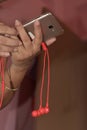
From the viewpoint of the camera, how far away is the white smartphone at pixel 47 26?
555 mm

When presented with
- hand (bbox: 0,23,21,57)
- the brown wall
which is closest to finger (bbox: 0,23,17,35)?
hand (bbox: 0,23,21,57)

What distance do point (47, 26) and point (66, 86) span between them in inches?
22.0

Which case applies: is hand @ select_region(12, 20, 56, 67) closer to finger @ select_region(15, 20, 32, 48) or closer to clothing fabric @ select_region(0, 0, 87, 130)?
finger @ select_region(15, 20, 32, 48)

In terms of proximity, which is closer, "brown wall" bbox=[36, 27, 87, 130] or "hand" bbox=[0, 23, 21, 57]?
"hand" bbox=[0, 23, 21, 57]

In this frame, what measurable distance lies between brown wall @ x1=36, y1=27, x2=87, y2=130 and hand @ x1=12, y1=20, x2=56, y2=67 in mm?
396

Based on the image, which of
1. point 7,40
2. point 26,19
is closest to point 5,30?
point 7,40

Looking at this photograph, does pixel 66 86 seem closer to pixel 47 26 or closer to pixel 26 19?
pixel 26 19

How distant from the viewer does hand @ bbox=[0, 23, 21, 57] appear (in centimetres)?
54

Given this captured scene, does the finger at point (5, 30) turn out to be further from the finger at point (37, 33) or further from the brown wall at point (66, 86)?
the brown wall at point (66, 86)

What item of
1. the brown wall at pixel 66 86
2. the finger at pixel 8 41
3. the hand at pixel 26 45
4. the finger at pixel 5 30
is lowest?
the brown wall at pixel 66 86

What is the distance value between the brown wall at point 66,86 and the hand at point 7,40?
0.45 meters

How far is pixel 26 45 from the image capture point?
22.6 inches

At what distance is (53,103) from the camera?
1.04 metres

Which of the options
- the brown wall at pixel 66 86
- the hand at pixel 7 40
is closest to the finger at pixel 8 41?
the hand at pixel 7 40
